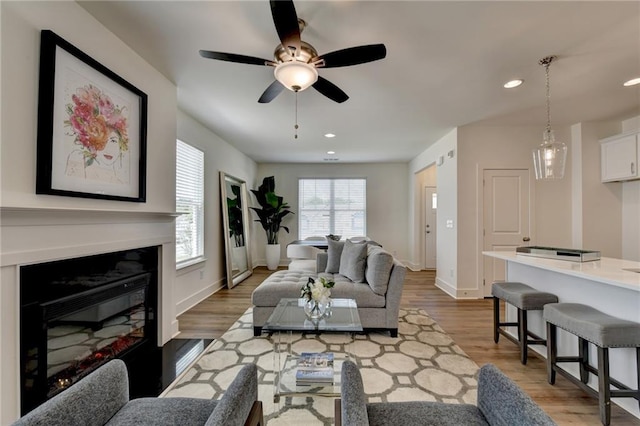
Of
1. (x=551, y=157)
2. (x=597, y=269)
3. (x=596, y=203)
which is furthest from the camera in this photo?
(x=596, y=203)

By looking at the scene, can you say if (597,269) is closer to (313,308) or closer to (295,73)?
(313,308)

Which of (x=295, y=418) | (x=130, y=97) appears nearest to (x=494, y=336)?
(x=295, y=418)

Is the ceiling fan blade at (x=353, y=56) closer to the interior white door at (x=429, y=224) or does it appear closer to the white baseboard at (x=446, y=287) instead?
the white baseboard at (x=446, y=287)

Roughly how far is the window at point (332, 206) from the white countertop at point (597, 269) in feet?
15.4

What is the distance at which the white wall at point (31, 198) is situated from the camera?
1398 millimetres

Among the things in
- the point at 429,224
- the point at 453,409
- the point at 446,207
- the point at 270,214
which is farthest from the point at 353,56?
the point at 429,224

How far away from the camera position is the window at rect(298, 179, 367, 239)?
7.16m

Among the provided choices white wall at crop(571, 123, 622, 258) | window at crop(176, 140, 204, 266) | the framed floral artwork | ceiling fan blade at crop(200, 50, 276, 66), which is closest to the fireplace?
the framed floral artwork

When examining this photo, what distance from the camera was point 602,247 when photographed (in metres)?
4.10

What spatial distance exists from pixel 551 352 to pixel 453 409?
1540mm

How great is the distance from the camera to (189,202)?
156 inches

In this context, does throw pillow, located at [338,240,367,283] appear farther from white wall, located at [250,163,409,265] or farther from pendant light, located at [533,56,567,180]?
white wall, located at [250,163,409,265]

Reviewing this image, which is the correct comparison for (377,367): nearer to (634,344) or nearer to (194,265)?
(634,344)

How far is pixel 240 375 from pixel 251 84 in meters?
2.66
